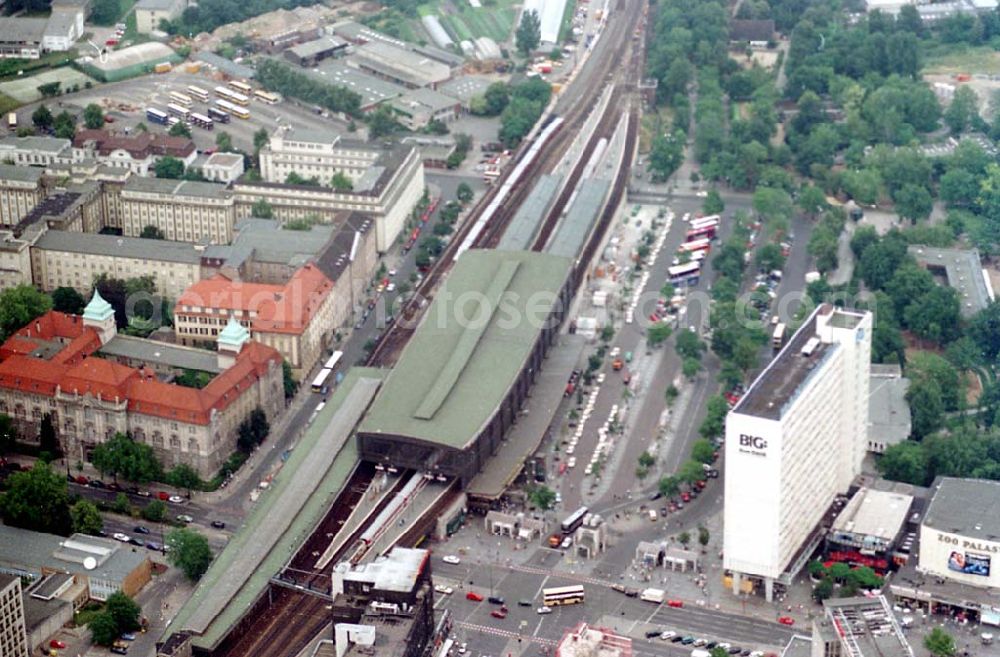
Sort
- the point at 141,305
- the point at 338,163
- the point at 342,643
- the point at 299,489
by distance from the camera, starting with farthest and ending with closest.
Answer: the point at 338,163 < the point at 141,305 < the point at 299,489 < the point at 342,643

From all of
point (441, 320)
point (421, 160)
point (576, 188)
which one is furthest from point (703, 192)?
point (441, 320)

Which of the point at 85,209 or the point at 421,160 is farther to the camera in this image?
the point at 421,160

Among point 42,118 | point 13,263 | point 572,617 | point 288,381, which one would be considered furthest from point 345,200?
point 572,617

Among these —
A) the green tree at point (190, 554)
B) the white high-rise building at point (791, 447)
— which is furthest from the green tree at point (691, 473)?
the green tree at point (190, 554)

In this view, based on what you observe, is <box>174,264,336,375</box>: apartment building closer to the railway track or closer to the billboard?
the railway track

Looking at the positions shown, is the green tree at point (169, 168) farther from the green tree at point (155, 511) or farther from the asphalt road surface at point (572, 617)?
the asphalt road surface at point (572, 617)

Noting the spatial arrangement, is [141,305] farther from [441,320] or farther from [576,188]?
[576,188]

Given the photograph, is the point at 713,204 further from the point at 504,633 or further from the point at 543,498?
the point at 504,633

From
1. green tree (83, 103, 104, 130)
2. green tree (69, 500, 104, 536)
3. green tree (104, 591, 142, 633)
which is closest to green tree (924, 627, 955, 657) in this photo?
green tree (104, 591, 142, 633)
